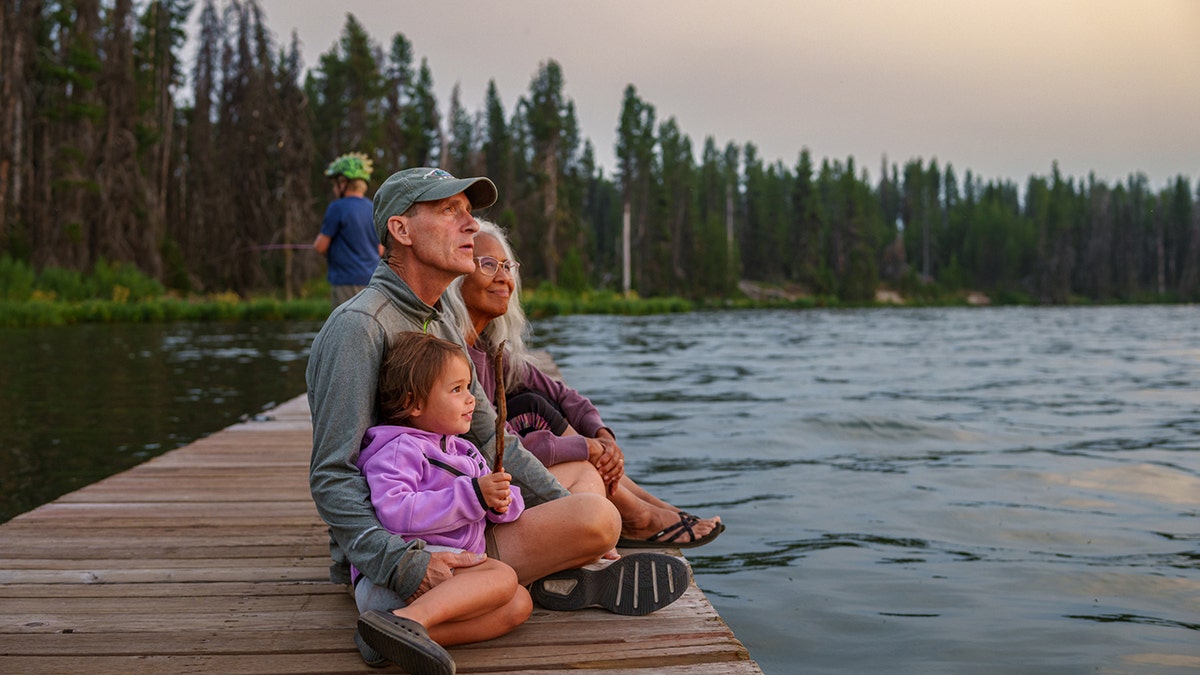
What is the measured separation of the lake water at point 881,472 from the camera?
13.7 ft

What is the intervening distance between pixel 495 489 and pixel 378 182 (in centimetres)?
4051

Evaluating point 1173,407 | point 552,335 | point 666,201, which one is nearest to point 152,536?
point 1173,407

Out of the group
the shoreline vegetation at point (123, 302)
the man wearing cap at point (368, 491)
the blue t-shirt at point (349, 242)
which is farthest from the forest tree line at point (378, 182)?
the man wearing cap at point (368, 491)

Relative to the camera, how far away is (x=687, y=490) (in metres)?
6.99

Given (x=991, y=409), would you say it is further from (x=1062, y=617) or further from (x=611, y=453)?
(x=611, y=453)

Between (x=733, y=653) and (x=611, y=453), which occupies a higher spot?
(x=611, y=453)

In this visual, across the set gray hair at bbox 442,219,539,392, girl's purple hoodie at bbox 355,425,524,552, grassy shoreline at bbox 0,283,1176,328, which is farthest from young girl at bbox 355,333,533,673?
grassy shoreline at bbox 0,283,1176,328

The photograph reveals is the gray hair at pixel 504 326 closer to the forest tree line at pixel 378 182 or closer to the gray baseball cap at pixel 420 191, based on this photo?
the gray baseball cap at pixel 420 191

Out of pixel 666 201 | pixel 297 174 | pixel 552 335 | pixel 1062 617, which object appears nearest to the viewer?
pixel 1062 617

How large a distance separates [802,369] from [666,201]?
157ft

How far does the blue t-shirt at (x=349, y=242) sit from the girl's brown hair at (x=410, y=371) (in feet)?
14.8

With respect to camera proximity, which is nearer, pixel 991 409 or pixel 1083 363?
pixel 991 409

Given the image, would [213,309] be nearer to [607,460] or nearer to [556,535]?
[607,460]

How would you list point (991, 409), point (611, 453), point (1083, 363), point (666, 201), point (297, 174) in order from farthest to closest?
1. point (666, 201)
2. point (297, 174)
3. point (1083, 363)
4. point (991, 409)
5. point (611, 453)
